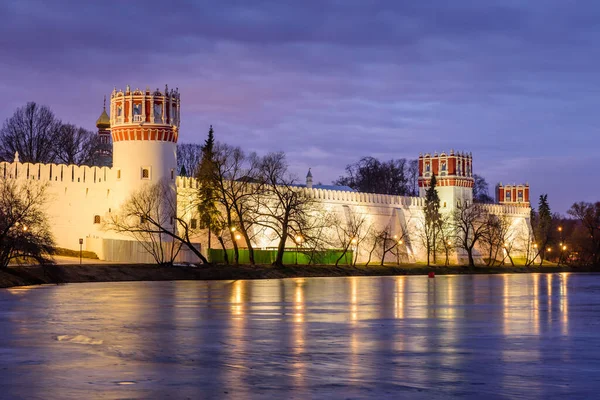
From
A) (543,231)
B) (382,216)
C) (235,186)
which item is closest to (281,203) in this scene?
(235,186)

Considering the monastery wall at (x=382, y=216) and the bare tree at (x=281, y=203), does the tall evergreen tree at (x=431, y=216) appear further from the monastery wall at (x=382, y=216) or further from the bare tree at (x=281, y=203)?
the bare tree at (x=281, y=203)

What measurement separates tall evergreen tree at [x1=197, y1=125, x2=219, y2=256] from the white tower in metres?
3.15

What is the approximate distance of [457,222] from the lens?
90562 millimetres

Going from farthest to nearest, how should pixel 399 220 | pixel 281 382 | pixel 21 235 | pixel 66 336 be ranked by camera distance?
pixel 399 220
pixel 21 235
pixel 66 336
pixel 281 382

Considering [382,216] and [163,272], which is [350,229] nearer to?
[382,216]

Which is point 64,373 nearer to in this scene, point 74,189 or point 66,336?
point 66,336

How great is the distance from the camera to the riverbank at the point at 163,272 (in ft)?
131

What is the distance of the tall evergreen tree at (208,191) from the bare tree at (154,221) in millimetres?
1164

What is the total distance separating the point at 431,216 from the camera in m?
86.6

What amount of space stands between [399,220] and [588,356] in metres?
73.5

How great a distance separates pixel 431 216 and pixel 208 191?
103 ft

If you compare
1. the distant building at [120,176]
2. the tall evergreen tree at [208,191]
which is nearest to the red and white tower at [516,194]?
the distant building at [120,176]

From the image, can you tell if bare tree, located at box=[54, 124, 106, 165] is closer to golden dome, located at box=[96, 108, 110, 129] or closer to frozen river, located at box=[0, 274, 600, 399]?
golden dome, located at box=[96, 108, 110, 129]

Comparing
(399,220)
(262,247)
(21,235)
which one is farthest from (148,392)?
(399,220)
